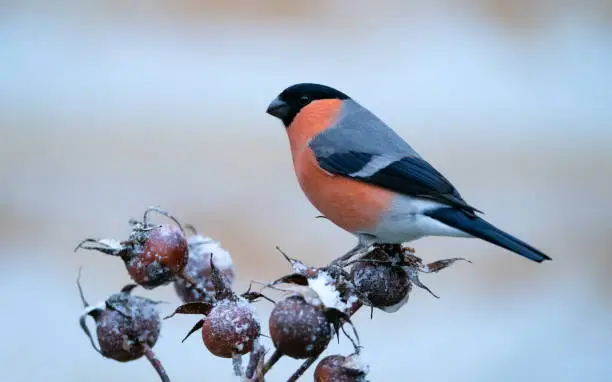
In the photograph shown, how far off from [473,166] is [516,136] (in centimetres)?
21

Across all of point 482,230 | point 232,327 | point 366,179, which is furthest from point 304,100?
point 232,327

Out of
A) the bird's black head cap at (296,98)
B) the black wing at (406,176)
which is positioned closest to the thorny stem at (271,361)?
the black wing at (406,176)

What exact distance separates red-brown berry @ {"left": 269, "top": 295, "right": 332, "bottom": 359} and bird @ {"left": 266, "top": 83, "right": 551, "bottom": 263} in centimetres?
27

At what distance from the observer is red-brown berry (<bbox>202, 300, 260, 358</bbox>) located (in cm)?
51

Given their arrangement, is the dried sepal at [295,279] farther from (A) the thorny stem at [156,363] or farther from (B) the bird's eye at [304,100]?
(B) the bird's eye at [304,100]

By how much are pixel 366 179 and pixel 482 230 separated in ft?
0.53

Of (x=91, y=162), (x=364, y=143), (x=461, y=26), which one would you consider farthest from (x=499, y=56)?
(x=364, y=143)

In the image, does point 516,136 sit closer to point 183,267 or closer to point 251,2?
point 251,2

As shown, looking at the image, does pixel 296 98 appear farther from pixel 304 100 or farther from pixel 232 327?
pixel 232 327

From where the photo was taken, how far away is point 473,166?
2473 millimetres

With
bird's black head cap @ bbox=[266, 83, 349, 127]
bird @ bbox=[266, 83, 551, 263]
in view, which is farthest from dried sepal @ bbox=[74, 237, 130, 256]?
bird's black head cap @ bbox=[266, 83, 349, 127]

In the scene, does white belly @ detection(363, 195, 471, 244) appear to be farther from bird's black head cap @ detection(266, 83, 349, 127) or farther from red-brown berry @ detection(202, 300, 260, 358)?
red-brown berry @ detection(202, 300, 260, 358)

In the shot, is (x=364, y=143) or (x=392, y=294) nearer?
(x=392, y=294)

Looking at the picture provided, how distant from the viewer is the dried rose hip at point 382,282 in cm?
60
